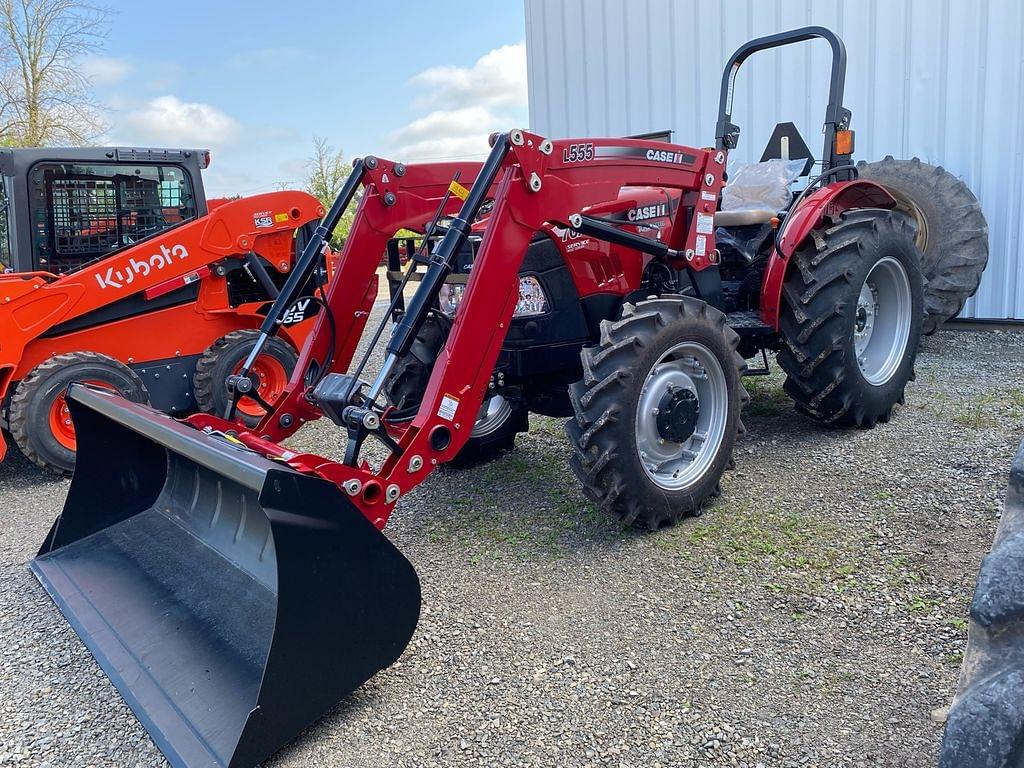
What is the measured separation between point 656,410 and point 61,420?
3.87 metres

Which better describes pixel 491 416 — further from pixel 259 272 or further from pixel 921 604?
pixel 921 604

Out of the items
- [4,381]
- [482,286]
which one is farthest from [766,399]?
[4,381]

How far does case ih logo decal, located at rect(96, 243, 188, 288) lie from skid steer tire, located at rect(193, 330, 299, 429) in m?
0.68

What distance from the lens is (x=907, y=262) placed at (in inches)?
203

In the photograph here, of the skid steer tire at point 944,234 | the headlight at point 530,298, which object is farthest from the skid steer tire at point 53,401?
the skid steer tire at point 944,234

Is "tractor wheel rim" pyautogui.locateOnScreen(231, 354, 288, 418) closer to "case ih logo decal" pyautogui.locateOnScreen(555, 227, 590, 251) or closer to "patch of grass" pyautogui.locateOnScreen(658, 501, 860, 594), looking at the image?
"case ih logo decal" pyautogui.locateOnScreen(555, 227, 590, 251)

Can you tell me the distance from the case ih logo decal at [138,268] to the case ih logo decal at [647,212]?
345 centimetres

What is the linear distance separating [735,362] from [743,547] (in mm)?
921

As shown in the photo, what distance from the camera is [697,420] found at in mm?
3885

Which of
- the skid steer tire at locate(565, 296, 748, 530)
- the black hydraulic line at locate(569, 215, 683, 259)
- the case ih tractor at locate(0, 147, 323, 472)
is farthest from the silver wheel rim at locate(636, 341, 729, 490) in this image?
the case ih tractor at locate(0, 147, 323, 472)

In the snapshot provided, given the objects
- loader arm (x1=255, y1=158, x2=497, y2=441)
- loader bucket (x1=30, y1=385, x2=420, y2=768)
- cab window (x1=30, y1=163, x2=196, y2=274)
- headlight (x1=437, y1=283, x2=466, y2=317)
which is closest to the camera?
loader bucket (x1=30, y1=385, x2=420, y2=768)

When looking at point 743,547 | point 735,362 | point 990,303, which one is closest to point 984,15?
point 990,303

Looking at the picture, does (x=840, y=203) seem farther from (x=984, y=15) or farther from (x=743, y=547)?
(x=984, y=15)

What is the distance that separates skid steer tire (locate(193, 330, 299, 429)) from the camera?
241 inches
